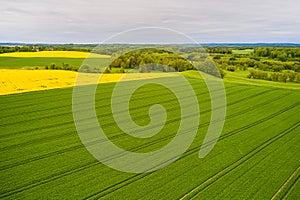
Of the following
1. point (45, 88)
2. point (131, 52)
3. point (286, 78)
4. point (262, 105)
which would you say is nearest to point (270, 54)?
point (286, 78)

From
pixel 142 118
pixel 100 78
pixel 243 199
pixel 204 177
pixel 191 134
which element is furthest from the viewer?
pixel 100 78

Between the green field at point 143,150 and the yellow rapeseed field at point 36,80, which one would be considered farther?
the yellow rapeseed field at point 36,80

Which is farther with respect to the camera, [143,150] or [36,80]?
[36,80]

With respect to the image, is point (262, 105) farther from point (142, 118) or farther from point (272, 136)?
point (142, 118)

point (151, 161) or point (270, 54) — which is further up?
point (270, 54)

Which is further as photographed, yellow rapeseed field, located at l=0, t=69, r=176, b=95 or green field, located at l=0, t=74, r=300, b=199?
yellow rapeseed field, located at l=0, t=69, r=176, b=95

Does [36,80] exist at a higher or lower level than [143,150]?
higher

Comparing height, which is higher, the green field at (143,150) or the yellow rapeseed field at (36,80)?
the yellow rapeseed field at (36,80)

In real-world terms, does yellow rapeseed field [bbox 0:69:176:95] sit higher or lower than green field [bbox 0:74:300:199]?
higher
